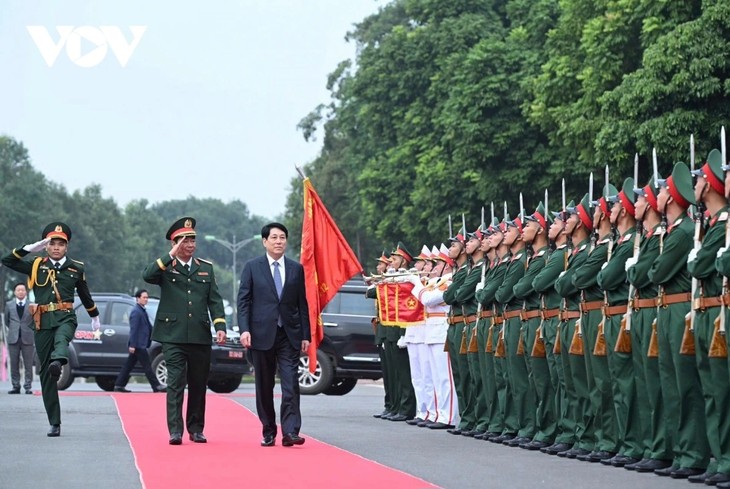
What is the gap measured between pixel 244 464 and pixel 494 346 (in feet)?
13.3

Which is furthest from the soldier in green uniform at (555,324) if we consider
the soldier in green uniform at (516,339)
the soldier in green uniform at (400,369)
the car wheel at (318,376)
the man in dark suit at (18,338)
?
the man in dark suit at (18,338)

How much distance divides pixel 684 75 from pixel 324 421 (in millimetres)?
15005

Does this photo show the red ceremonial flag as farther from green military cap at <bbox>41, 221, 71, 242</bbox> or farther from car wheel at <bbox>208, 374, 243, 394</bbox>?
car wheel at <bbox>208, 374, 243, 394</bbox>

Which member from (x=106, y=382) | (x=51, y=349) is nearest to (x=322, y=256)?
(x=51, y=349)

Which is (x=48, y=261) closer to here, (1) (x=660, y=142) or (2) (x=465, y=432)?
(2) (x=465, y=432)

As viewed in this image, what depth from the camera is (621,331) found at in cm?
1343

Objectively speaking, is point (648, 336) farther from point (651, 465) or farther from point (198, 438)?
point (198, 438)

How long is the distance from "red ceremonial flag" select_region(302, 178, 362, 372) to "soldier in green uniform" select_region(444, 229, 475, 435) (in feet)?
3.59

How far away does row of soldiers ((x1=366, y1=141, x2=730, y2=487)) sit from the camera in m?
11.9

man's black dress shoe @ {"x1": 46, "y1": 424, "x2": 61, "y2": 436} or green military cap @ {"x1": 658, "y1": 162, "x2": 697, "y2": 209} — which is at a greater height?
green military cap @ {"x1": 658, "y1": 162, "x2": 697, "y2": 209}

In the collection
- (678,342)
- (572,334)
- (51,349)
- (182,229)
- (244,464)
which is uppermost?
(182,229)

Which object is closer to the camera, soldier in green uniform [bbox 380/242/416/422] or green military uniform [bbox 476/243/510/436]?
green military uniform [bbox 476/243/510/436]

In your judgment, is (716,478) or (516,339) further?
(516,339)

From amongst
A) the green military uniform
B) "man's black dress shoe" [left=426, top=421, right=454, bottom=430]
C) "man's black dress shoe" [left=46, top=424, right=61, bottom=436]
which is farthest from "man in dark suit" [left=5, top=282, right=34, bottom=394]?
the green military uniform
